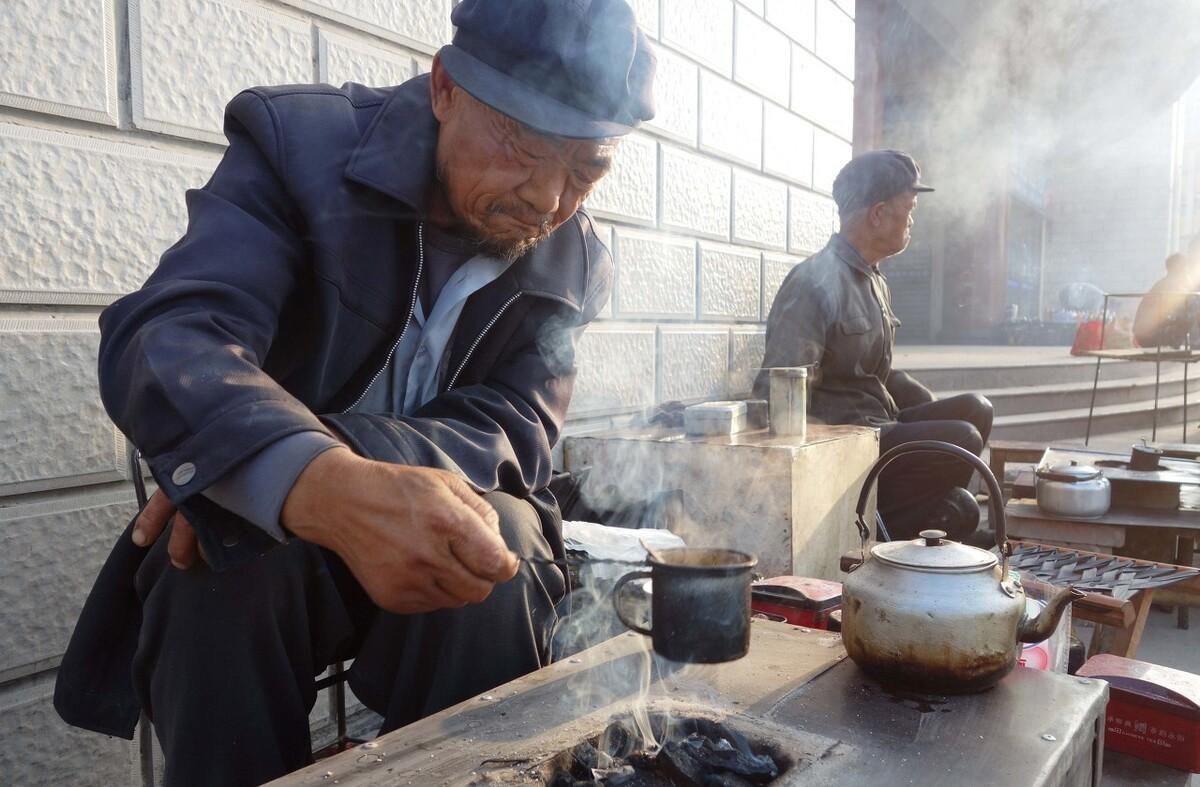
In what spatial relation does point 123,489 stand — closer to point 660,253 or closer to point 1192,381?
point 660,253

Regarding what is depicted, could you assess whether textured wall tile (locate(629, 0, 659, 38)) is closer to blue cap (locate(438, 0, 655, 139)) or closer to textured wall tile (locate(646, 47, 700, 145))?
textured wall tile (locate(646, 47, 700, 145))

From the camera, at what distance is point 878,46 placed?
12.9 m

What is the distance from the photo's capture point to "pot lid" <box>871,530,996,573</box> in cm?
176

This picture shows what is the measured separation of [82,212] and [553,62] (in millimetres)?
1355

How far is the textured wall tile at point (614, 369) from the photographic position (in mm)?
4078

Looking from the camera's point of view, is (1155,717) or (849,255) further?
(849,255)

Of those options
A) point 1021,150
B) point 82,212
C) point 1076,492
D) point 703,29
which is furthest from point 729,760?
point 1021,150

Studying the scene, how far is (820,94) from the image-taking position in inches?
246

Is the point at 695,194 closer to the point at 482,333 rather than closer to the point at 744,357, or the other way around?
the point at 744,357

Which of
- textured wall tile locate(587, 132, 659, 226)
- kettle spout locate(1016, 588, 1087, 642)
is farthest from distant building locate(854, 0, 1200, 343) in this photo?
kettle spout locate(1016, 588, 1087, 642)

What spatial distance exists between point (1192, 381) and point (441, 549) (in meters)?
15.3

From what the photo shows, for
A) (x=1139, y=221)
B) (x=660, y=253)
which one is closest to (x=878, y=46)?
(x=660, y=253)

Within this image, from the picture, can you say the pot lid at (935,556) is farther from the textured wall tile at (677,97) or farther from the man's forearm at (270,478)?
the textured wall tile at (677,97)

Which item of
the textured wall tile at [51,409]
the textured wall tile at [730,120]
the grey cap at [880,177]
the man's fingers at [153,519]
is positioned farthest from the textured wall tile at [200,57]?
the grey cap at [880,177]
